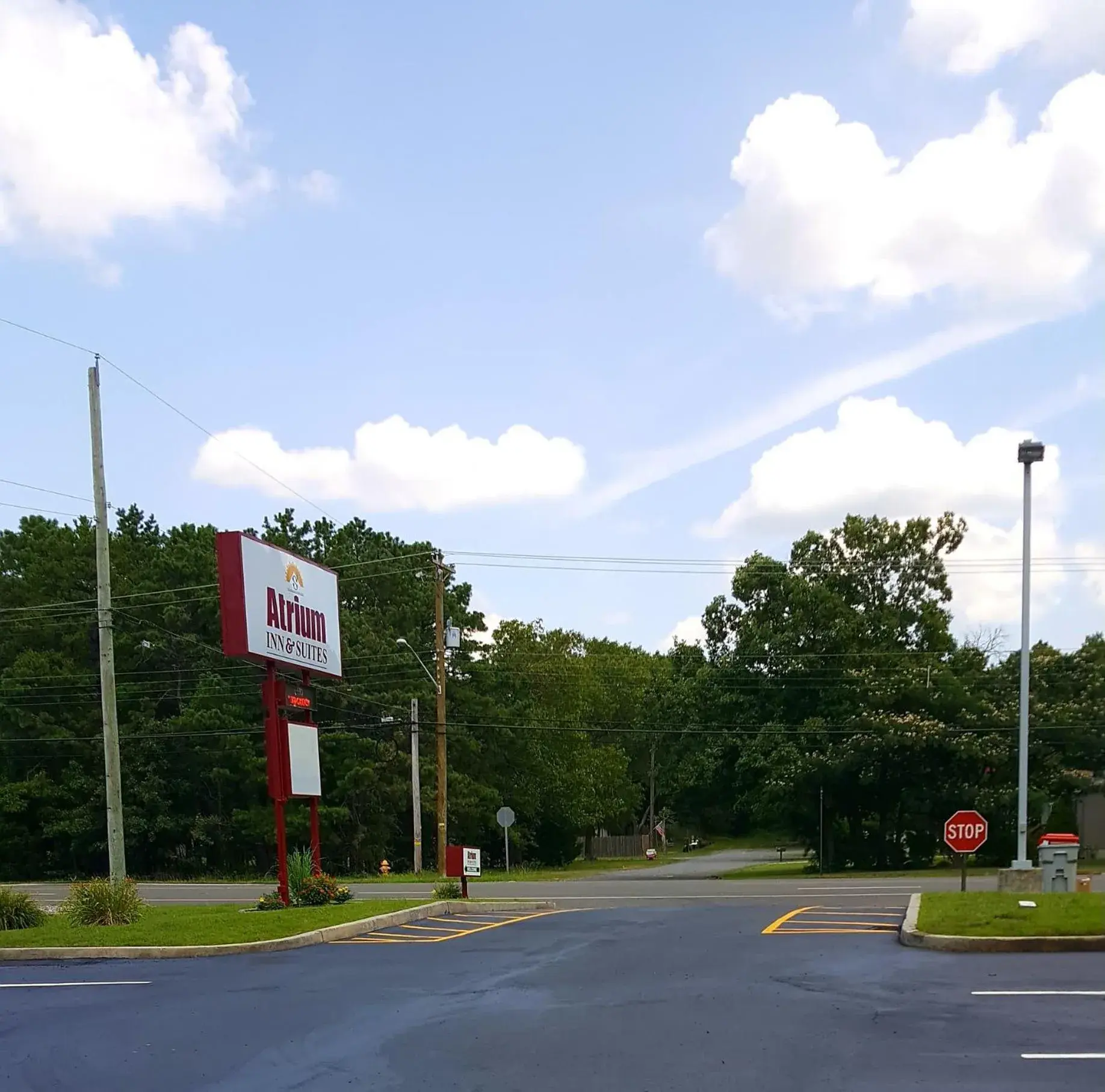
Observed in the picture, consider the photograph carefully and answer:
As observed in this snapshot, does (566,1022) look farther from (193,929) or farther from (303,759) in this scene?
(303,759)

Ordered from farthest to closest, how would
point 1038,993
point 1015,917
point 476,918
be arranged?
point 476,918 → point 1015,917 → point 1038,993

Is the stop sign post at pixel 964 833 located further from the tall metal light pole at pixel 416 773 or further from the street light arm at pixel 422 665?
the street light arm at pixel 422 665

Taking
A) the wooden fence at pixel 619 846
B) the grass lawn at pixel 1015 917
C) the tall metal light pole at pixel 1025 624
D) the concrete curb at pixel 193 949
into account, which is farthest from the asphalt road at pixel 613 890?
the wooden fence at pixel 619 846

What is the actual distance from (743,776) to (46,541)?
30.8m

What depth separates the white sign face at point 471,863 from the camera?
Result: 21.9m

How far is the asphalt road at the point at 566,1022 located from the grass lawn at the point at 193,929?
93 cm

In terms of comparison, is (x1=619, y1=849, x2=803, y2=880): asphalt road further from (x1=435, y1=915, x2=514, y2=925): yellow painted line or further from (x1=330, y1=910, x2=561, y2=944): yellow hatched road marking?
(x1=330, y1=910, x2=561, y2=944): yellow hatched road marking

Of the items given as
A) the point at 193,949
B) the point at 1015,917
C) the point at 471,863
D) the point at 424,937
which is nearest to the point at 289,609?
the point at 471,863

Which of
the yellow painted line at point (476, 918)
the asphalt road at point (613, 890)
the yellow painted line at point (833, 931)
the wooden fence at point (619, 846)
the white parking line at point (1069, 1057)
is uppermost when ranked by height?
the white parking line at point (1069, 1057)

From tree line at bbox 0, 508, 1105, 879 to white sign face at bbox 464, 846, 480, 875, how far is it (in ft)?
69.6

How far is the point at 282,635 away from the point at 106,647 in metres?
3.73

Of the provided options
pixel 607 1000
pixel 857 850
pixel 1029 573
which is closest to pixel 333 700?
pixel 857 850

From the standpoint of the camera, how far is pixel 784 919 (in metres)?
17.8

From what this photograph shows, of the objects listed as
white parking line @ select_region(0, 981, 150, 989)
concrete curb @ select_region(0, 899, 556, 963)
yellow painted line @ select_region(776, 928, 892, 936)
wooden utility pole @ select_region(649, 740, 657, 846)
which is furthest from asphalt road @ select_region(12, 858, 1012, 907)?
wooden utility pole @ select_region(649, 740, 657, 846)
